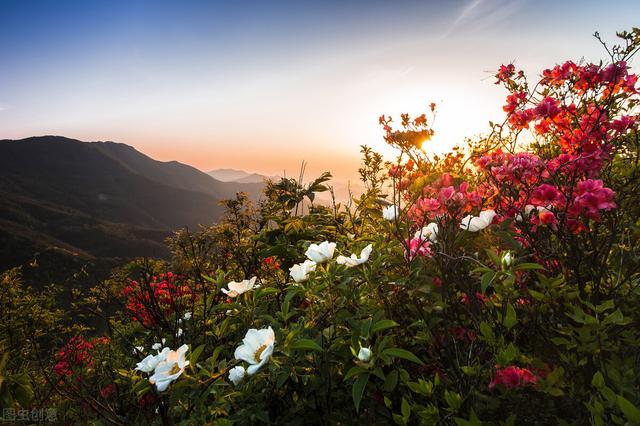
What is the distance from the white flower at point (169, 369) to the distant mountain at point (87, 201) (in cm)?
4515

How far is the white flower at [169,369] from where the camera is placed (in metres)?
1.09

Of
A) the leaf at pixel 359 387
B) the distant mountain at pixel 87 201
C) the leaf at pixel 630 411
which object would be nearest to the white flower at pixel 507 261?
the leaf at pixel 630 411

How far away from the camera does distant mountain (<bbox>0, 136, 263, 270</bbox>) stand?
152ft

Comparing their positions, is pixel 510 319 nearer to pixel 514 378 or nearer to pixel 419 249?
pixel 514 378

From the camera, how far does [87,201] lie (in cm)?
7000

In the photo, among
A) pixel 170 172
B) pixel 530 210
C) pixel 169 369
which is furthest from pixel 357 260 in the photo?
pixel 170 172

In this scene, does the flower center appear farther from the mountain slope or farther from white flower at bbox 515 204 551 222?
the mountain slope

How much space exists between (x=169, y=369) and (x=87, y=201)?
82334 millimetres

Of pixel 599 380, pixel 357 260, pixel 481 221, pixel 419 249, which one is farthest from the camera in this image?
pixel 419 249

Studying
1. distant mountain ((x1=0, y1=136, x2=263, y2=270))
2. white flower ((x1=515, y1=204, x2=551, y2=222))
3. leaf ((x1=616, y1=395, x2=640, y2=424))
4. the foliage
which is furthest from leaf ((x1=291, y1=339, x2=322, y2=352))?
distant mountain ((x1=0, y1=136, x2=263, y2=270))

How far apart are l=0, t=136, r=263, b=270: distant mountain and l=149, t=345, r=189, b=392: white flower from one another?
148 feet

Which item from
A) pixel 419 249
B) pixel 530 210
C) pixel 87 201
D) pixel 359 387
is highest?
pixel 530 210

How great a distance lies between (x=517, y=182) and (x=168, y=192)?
287 ft

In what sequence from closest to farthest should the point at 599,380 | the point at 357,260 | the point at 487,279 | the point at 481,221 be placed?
the point at 599,380 < the point at 487,279 < the point at 357,260 < the point at 481,221
